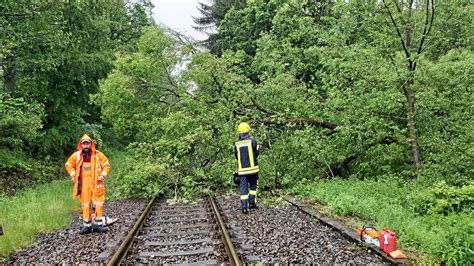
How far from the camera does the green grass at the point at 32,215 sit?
26.0 feet

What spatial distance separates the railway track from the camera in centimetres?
651

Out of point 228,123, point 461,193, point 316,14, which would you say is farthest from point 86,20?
point 461,193

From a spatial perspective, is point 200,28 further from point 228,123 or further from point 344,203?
point 344,203

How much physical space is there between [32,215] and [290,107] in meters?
8.67

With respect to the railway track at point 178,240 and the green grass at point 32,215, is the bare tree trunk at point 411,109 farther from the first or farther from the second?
the green grass at point 32,215

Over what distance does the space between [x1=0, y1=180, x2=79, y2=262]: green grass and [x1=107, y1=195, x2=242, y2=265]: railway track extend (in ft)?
6.25

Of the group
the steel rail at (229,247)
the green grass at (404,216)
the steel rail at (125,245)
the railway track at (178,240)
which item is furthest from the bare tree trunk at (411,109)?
the steel rail at (125,245)

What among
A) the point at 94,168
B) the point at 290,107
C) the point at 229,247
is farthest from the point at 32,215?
the point at 290,107

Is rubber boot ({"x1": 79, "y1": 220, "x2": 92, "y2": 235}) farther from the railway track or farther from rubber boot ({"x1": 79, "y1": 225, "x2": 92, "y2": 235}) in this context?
the railway track

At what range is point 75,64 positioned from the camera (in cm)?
1853

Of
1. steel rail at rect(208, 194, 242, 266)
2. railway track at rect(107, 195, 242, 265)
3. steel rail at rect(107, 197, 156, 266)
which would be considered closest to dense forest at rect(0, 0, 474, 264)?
steel rail at rect(208, 194, 242, 266)

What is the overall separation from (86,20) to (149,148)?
6.78 m

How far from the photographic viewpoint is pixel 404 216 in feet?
27.5

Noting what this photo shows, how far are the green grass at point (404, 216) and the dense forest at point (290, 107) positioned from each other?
0.03m
